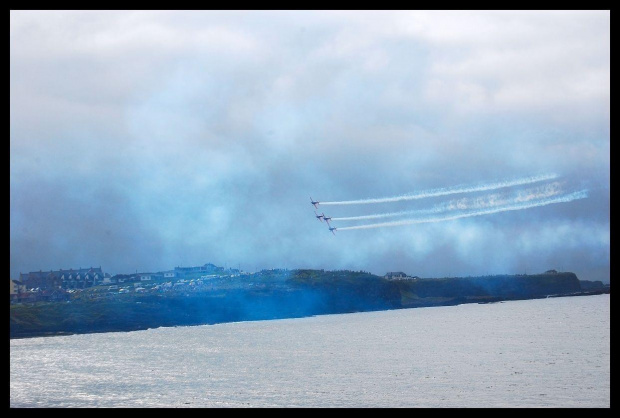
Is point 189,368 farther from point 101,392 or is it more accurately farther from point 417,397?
point 417,397

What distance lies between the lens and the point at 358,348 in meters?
90.1

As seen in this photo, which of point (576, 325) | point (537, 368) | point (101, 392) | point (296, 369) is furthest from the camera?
point (576, 325)

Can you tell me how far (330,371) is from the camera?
68.4 m

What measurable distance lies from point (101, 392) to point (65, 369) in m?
18.5

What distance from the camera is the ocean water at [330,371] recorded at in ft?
174

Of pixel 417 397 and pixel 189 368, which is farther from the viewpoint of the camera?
pixel 189 368

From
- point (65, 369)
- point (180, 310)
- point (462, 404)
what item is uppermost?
point (180, 310)

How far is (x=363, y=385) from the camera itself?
59312 millimetres

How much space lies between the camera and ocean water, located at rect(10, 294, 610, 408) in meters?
52.9
